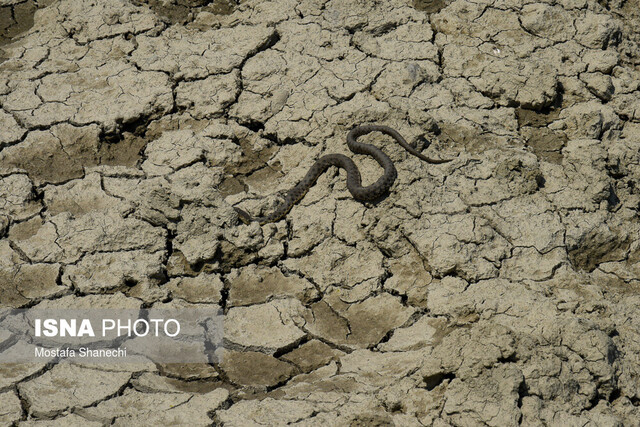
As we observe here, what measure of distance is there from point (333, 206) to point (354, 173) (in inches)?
11.9

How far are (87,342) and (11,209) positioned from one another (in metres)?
1.44

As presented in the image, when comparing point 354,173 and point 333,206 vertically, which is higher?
point 354,173

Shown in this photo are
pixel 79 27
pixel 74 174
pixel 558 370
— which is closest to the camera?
pixel 558 370

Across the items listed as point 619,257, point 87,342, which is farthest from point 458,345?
point 87,342

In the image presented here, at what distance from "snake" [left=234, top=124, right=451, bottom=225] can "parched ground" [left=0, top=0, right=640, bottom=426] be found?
0.22ft

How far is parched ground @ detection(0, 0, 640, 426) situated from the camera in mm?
3359

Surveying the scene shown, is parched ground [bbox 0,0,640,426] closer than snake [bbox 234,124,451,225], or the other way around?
parched ground [bbox 0,0,640,426]

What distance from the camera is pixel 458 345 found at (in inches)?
131

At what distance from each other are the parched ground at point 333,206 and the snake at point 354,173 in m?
0.07

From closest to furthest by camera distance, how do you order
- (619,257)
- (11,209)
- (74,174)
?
(619,257)
(11,209)
(74,174)

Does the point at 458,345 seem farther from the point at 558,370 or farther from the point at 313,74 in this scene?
the point at 313,74

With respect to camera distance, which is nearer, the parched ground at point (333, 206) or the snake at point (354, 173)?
the parched ground at point (333, 206)

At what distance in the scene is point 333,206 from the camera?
463cm

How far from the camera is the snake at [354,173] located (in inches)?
178
